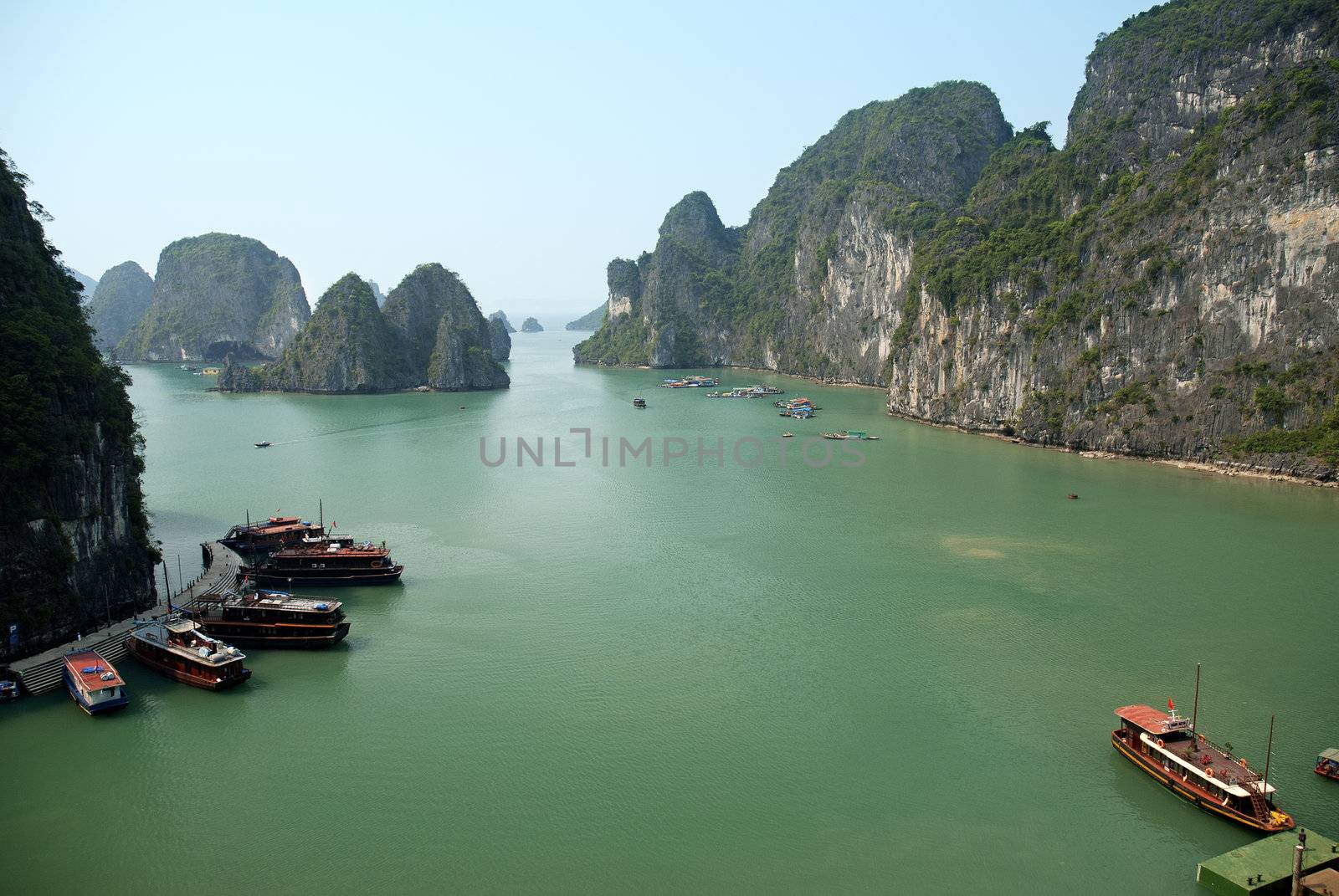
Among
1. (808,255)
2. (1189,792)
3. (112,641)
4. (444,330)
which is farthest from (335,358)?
(1189,792)

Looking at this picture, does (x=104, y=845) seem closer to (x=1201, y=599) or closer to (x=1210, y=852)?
(x=1210, y=852)

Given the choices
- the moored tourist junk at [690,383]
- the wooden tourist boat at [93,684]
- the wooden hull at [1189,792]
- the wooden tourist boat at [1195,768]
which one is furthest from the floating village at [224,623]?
the moored tourist junk at [690,383]

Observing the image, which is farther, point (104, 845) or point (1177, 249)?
point (1177, 249)

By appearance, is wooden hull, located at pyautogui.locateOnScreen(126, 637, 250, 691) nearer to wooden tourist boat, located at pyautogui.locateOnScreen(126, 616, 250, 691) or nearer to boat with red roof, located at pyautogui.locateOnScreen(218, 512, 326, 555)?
wooden tourist boat, located at pyautogui.locateOnScreen(126, 616, 250, 691)

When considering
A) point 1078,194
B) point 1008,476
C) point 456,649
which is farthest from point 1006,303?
point 456,649

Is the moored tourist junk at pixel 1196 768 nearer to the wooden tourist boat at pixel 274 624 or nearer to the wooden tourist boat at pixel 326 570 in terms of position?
the wooden tourist boat at pixel 274 624

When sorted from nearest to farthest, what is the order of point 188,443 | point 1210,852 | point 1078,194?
point 1210,852
point 188,443
point 1078,194

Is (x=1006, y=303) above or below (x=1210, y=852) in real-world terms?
above

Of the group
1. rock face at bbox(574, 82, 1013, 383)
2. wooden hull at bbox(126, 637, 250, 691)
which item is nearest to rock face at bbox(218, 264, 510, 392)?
rock face at bbox(574, 82, 1013, 383)
